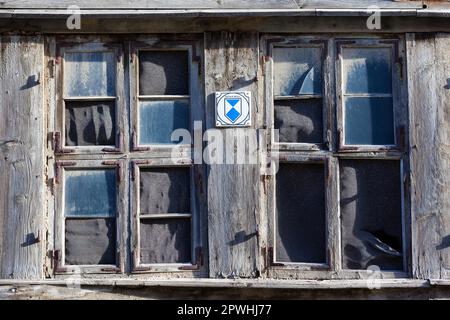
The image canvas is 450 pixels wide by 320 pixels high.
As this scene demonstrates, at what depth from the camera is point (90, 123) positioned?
21.1 feet

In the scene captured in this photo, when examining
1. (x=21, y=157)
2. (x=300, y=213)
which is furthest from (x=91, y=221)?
(x=300, y=213)

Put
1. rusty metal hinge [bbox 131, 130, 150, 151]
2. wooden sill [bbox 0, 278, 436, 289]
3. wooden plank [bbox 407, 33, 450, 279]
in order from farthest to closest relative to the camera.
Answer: rusty metal hinge [bbox 131, 130, 150, 151] < wooden plank [bbox 407, 33, 450, 279] < wooden sill [bbox 0, 278, 436, 289]

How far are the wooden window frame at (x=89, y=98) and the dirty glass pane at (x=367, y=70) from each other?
1662 mm

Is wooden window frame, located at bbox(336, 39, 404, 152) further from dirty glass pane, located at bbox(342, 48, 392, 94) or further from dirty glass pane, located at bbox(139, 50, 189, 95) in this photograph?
dirty glass pane, located at bbox(139, 50, 189, 95)

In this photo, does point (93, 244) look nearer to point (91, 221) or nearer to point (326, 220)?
point (91, 221)

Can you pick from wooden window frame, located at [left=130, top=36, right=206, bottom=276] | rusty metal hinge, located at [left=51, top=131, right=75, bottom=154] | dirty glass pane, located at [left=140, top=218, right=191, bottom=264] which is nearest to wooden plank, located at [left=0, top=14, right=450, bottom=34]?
wooden window frame, located at [left=130, top=36, right=206, bottom=276]

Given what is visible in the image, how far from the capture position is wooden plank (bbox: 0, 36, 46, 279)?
6250mm

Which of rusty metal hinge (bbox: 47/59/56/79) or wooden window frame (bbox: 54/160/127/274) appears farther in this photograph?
rusty metal hinge (bbox: 47/59/56/79)

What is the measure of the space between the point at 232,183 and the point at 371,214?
1.04 metres

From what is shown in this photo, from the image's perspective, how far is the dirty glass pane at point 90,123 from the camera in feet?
21.0

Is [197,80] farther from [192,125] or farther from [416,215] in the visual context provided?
[416,215]

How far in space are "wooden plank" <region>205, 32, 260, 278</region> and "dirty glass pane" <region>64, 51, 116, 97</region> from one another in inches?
28.5

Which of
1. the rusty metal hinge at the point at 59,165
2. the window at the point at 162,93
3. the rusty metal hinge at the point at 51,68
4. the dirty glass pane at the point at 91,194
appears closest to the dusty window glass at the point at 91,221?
the dirty glass pane at the point at 91,194
